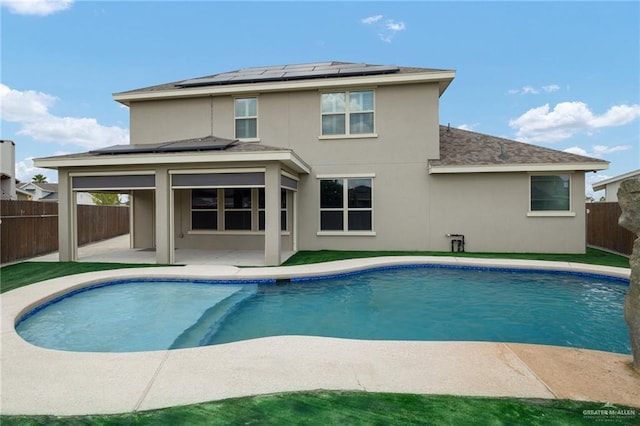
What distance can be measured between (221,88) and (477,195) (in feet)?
35.6

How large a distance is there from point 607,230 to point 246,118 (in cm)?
1572

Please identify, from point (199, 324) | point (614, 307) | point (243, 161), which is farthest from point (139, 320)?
point (614, 307)

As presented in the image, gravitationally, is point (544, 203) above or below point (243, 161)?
below

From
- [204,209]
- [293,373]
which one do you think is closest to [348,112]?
Answer: [204,209]

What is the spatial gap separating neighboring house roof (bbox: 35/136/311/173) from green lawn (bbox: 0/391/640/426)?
25.8 ft

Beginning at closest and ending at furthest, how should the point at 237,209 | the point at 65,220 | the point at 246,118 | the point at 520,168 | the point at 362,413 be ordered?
the point at 362,413
the point at 65,220
the point at 520,168
the point at 246,118
the point at 237,209

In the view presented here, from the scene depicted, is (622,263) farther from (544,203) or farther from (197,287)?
(197,287)

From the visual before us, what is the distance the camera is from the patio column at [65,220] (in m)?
11.5

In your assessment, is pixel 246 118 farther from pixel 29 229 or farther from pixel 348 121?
pixel 29 229

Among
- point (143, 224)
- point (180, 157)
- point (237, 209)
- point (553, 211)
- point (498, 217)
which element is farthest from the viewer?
point (143, 224)

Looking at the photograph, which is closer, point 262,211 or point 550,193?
point 550,193

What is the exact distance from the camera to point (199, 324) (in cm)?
616

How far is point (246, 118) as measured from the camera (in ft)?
47.1

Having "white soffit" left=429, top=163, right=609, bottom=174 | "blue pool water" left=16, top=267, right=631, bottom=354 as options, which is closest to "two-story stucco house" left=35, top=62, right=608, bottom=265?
"white soffit" left=429, top=163, right=609, bottom=174
